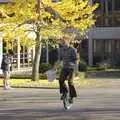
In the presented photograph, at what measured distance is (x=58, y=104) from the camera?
1712 cm

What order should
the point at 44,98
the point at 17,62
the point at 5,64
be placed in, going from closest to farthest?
the point at 44,98 < the point at 5,64 < the point at 17,62

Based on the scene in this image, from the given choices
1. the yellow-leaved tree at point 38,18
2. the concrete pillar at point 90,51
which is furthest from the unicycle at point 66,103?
the concrete pillar at point 90,51

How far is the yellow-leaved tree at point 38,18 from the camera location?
97.7ft

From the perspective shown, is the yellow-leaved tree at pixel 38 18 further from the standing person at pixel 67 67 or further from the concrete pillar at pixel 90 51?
the concrete pillar at pixel 90 51

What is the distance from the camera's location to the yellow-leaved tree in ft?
97.7

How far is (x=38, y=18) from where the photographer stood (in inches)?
1176

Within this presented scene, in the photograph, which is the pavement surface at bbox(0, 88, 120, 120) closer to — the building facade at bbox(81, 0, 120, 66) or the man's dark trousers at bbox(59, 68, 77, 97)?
the man's dark trousers at bbox(59, 68, 77, 97)

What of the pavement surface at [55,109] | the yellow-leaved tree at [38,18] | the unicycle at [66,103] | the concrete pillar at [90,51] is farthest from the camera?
the concrete pillar at [90,51]

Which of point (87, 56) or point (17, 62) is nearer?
point (17, 62)

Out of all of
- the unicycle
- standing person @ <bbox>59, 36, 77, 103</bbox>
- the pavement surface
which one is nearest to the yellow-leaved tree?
the pavement surface

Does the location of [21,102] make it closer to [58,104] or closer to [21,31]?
[58,104]

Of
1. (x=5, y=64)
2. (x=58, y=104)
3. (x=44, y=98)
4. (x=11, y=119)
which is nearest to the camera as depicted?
(x=11, y=119)

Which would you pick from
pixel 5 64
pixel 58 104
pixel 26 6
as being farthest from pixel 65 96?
pixel 26 6

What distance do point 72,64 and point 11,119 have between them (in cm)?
294
